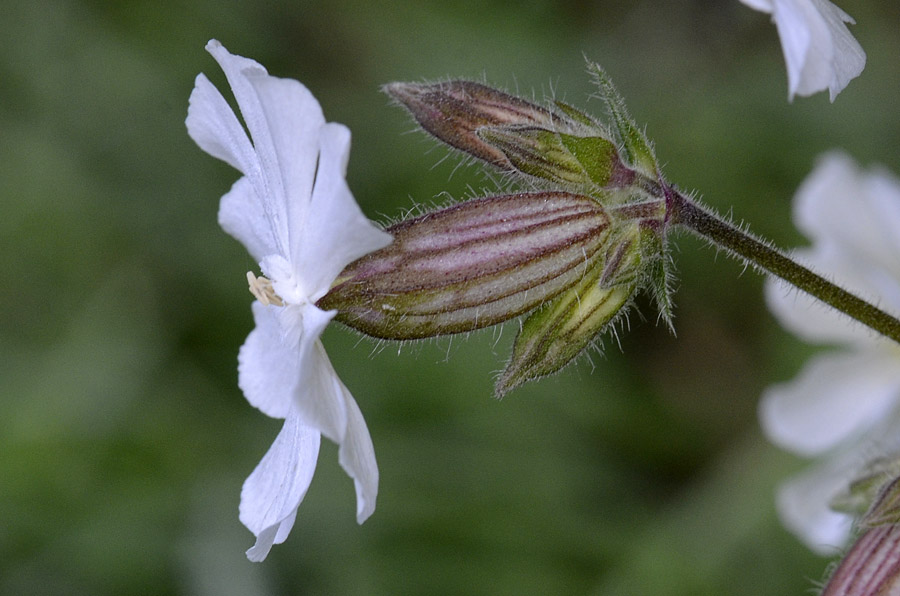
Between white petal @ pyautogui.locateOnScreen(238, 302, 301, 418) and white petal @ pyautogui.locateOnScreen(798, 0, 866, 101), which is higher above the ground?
white petal @ pyautogui.locateOnScreen(798, 0, 866, 101)

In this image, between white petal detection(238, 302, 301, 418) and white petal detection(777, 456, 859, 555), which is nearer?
white petal detection(238, 302, 301, 418)

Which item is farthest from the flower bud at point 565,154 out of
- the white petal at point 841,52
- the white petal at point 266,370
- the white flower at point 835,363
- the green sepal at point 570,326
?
the white flower at point 835,363

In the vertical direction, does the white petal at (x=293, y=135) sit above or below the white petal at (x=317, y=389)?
above

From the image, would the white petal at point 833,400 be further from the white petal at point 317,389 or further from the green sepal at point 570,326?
the white petal at point 317,389

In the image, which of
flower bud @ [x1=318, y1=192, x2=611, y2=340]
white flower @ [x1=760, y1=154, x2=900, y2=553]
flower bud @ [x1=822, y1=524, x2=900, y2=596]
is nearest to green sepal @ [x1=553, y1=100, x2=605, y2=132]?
flower bud @ [x1=318, y1=192, x2=611, y2=340]

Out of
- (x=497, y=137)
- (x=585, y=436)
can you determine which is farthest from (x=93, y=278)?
(x=497, y=137)

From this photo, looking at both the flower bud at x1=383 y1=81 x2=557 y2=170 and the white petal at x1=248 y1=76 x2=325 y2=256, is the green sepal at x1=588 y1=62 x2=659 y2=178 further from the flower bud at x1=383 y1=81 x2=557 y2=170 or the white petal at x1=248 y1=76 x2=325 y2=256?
the white petal at x1=248 y1=76 x2=325 y2=256
